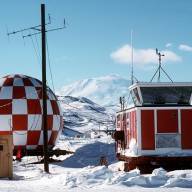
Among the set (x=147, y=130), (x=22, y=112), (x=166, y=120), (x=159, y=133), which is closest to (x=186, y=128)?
(x=166, y=120)

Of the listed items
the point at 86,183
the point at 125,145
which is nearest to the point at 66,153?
the point at 125,145

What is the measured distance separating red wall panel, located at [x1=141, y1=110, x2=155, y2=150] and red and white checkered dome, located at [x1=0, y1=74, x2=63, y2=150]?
29.3 feet

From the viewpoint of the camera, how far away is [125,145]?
21.1 meters

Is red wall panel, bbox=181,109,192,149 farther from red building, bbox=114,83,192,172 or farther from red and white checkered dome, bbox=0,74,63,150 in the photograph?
red and white checkered dome, bbox=0,74,63,150

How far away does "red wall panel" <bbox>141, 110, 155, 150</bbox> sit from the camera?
19.0m

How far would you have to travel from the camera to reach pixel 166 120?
1911 centimetres

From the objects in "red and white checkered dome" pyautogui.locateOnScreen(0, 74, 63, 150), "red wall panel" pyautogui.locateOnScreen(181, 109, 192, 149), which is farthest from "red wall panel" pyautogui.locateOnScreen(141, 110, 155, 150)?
"red and white checkered dome" pyautogui.locateOnScreen(0, 74, 63, 150)

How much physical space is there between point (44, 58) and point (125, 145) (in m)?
4.69

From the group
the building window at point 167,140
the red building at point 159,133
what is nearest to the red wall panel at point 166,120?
the red building at point 159,133

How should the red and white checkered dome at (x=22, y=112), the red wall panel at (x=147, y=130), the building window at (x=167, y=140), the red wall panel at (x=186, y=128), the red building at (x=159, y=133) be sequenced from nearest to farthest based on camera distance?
the red building at (x=159, y=133), the red wall panel at (x=147, y=130), the building window at (x=167, y=140), the red wall panel at (x=186, y=128), the red and white checkered dome at (x=22, y=112)

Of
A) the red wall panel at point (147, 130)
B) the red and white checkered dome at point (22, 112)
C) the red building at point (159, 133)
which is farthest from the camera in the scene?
the red and white checkered dome at point (22, 112)

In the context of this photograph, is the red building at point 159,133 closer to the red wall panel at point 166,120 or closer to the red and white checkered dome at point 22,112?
the red wall panel at point 166,120

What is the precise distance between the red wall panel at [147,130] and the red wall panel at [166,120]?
0.26 m

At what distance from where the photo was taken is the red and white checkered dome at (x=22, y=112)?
86.5ft
